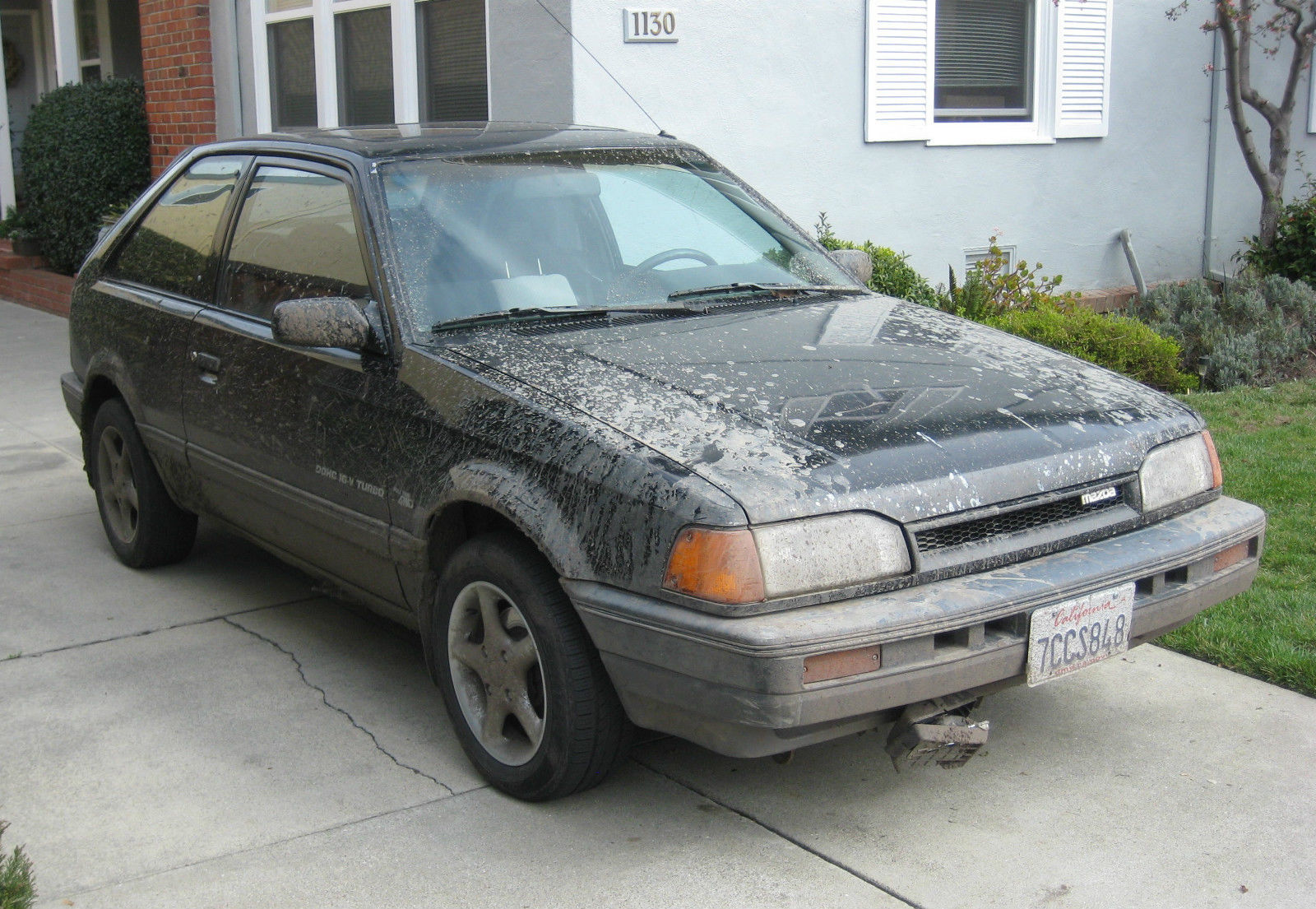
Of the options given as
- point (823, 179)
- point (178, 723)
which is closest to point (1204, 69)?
point (823, 179)

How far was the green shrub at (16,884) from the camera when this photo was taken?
2.64 metres

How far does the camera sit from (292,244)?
14.2 feet

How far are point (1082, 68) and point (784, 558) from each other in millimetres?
8242

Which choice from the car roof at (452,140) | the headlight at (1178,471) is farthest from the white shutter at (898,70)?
the headlight at (1178,471)

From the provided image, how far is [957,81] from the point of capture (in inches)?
377

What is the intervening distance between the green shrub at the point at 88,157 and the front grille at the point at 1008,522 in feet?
33.5

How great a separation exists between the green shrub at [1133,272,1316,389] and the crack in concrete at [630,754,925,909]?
5956mm

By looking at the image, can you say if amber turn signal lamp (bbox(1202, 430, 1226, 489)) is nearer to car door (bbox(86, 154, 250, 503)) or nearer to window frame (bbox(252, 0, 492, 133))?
car door (bbox(86, 154, 250, 503))

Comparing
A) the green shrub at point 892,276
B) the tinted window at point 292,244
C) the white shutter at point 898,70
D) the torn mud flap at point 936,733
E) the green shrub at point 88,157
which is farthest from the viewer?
the green shrub at point 88,157

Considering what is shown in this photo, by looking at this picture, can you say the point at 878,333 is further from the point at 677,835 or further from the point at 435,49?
the point at 435,49

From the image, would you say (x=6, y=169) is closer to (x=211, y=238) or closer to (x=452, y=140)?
(x=211, y=238)

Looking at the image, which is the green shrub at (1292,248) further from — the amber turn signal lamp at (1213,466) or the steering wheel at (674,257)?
the steering wheel at (674,257)

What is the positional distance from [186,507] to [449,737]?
1.64 m

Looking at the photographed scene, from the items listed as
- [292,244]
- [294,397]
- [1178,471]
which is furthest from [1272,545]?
[292,244]
